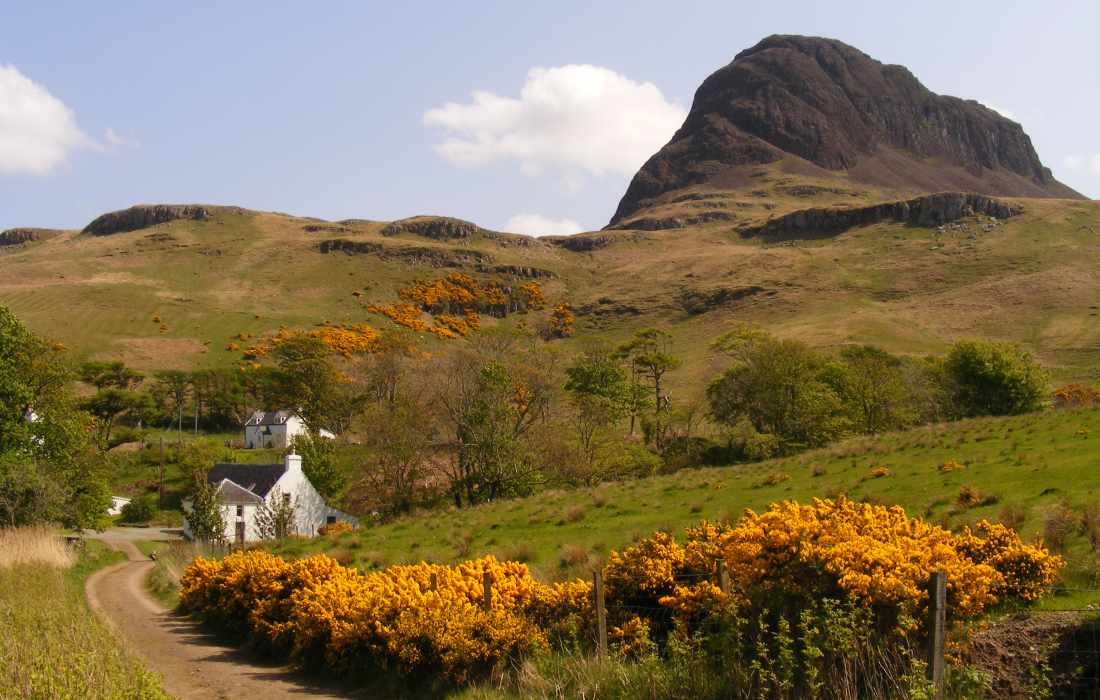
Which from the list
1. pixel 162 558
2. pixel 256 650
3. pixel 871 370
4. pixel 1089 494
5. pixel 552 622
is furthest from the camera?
pixel 871 370

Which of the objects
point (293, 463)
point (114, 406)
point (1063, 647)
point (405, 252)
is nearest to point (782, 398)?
point (293, 463)

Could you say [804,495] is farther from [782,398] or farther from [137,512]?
[137,512]

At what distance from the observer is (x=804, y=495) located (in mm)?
28922

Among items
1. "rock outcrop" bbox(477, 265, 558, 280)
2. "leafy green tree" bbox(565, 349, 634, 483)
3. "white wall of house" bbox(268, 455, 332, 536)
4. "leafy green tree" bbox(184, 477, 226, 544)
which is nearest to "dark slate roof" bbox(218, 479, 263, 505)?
"white wall of house" bbox(268, 455, 332, 536)

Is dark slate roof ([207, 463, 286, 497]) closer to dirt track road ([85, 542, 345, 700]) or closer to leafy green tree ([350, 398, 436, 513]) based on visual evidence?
leafy green tree ([350, 398, 436, 513])

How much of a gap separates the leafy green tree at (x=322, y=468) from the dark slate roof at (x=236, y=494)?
430cm

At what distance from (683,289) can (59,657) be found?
163 meters

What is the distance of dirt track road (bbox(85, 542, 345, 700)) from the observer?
13.8 m

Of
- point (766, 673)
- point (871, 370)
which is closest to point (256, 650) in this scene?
point (766, 673)

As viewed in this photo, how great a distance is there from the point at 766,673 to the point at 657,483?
3138 cm

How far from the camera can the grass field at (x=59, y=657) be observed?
9398 mm

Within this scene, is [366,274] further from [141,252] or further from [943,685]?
[943,685]

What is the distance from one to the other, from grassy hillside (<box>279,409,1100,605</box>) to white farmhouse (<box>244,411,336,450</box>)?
52.7 m

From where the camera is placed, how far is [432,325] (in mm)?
152375
